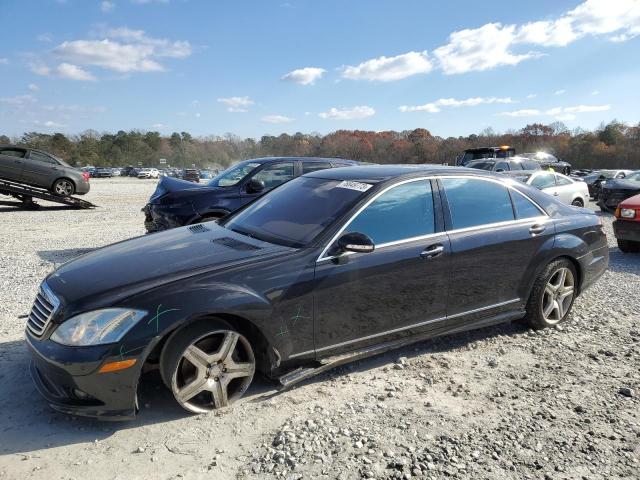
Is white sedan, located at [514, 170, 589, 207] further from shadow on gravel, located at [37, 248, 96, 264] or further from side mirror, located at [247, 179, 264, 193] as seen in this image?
shadow on gravel, located at [37, 248, 96, 264]

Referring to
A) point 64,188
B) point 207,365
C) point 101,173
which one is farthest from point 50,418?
point 101,173

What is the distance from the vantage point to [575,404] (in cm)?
330

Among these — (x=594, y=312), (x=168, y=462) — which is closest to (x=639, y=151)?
(x=594, y=312)

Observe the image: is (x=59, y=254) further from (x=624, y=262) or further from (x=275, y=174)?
(x=624, y=262)

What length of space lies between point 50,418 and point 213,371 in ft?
3.48

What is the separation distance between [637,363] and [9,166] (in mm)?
16984

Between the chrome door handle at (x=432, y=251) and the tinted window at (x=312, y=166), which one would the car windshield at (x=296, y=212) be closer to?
the chrome door handle at (x=432, y=251)

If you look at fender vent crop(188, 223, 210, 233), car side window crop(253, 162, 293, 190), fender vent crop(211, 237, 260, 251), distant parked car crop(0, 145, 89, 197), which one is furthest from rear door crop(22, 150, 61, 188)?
fender vent crop(211, 237, 260, 251)

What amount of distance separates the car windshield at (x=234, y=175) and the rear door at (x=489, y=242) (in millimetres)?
4730

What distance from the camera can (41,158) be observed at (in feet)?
53.0

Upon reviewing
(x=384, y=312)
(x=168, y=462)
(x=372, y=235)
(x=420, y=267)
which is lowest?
(x=168, y=462)

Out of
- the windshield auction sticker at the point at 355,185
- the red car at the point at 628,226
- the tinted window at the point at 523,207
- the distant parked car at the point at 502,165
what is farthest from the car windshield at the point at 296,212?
the distant parked car at the point at 502,165

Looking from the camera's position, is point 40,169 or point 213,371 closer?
point 213,371

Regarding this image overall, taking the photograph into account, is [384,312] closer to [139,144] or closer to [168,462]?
[168,462]
